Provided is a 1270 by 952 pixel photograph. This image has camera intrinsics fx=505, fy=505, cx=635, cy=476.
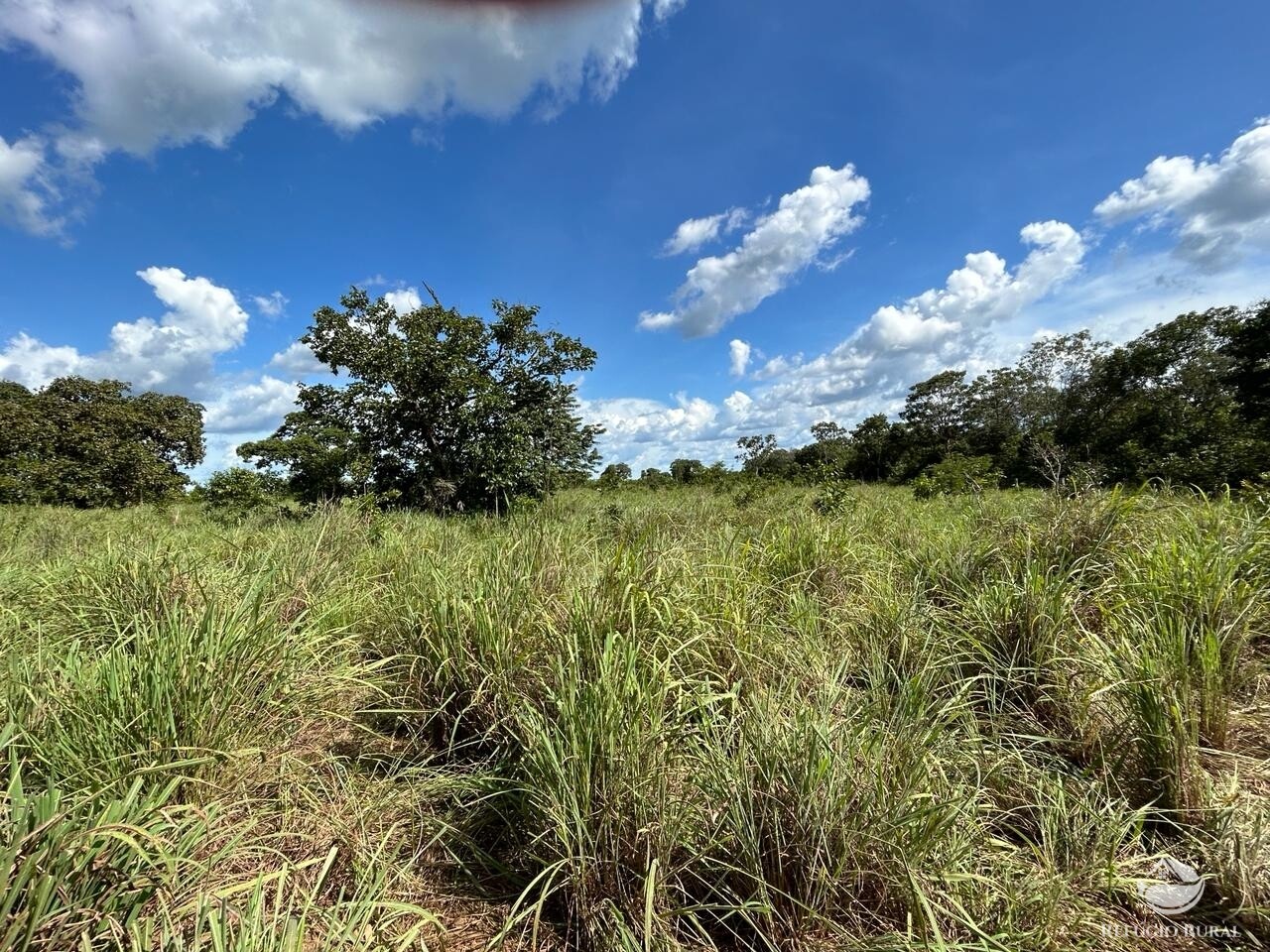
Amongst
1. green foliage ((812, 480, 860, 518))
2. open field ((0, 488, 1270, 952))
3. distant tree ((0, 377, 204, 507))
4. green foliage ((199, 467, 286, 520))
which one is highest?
distant tree ((0, 377, 204, 507))

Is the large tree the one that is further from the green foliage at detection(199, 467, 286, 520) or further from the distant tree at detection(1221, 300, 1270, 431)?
the distant tree at detection(1221, 300, 1270, 431)

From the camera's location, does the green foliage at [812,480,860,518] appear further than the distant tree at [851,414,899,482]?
No

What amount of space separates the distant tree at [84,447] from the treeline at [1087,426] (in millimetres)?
14011

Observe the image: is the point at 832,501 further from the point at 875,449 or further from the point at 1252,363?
the point at 875,449

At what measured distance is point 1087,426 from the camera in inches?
787

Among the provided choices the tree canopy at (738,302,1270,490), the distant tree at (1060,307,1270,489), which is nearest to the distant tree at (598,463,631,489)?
the tree canopy at (738,302,1270,490)

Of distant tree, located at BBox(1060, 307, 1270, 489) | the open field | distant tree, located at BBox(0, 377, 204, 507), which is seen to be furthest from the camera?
distant tree, located at BBox(0, 377, 204, 507)

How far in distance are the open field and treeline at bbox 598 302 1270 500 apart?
91.7 inches

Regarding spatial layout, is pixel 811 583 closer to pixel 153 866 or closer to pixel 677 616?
pixel 677 616

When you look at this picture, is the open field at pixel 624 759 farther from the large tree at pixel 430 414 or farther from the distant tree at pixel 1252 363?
the distant tree at pixel 1252 363

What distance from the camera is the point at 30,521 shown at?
7.07 metres

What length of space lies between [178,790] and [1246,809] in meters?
3.57

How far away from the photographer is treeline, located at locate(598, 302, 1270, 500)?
8.48 metres

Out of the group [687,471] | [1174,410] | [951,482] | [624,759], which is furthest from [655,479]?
[624,759]
